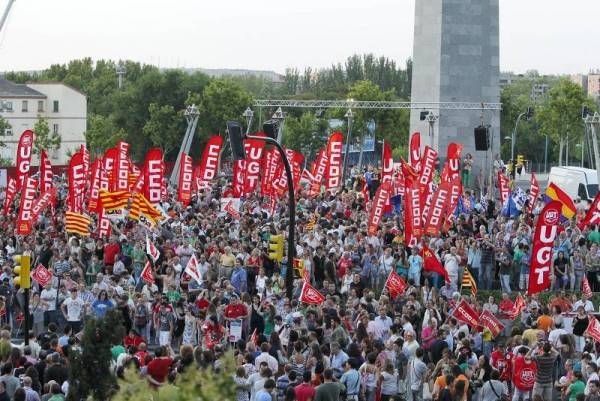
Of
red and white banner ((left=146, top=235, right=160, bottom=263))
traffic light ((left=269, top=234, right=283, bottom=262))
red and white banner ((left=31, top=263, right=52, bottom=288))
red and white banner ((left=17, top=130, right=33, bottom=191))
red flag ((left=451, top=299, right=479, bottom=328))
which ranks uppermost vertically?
red and white banner ((left=17, top=130, right=33, bottom=191))

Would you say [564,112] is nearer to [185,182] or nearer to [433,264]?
[185,182]

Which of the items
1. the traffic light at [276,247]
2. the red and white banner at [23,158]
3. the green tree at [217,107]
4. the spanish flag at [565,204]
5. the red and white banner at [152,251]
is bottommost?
the red and white banner at [152,251]

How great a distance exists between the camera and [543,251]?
86.4 ft

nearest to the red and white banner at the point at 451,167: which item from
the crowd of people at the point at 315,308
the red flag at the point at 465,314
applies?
the crowd of people at the point at 315,308

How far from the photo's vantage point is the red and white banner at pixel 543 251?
2620cm

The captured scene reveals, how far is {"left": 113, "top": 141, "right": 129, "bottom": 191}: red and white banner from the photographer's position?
39844 millimetres

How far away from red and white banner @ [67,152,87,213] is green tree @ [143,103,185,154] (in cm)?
6468

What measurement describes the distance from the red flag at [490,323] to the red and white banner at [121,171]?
1617 centimetres

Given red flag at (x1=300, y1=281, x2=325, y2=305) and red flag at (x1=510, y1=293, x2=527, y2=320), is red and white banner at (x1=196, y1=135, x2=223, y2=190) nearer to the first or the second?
red flag at (x1=300, y1=281, x2=325, y2=305)

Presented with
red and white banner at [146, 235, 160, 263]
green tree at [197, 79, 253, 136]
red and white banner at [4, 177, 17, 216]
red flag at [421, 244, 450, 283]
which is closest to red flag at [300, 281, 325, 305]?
red flag at [421, 244, 450, 283]

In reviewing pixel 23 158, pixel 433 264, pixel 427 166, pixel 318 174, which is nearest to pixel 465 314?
pixel 433 264

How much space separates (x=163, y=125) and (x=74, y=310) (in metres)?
77.4

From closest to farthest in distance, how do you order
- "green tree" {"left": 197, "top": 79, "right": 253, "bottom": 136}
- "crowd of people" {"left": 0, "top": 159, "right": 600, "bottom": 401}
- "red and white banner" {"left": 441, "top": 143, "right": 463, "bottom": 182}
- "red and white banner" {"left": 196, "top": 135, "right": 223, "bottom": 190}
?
1. "crowd of people" {"left": 0, "top": 159, "right": 600, "bottom": 401}
2. "red and white banner" {"left": 441, "top": 143, "right": 463, "bottom": 182}
3. "red and white banner" {"left": 196, "top": 135, "right": 223, "bottom": 190}
4. "green tree" {"left": 197, "top": 79, "right": 253, "bottom": 136}

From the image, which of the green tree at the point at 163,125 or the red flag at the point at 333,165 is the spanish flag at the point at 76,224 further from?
the green tree at the point at 163,125
